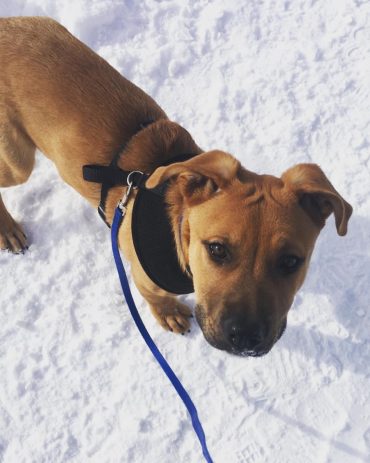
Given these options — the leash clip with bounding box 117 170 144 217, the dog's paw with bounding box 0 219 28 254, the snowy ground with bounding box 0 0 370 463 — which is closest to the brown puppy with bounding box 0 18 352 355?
the leash clip with bounding box 117 170 144 217

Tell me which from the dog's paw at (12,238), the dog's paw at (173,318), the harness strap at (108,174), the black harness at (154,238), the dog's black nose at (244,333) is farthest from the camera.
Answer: the dog's paw at (12,238)

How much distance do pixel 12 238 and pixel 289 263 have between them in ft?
9.16

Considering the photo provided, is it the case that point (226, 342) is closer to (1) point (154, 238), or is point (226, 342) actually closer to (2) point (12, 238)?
(1) point (154, 238)

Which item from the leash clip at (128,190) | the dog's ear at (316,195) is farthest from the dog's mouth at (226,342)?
the leash clip at (128,190)

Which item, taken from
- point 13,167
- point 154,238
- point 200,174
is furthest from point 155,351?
point 13,167

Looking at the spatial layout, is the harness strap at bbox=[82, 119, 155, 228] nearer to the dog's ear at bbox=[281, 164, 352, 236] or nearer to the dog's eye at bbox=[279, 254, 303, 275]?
the dog's ear at bbox=[281, 164, 352, 236]

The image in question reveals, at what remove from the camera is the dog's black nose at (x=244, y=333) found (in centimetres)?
237

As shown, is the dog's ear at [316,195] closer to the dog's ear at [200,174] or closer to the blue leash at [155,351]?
the dog's ear at [200,174]

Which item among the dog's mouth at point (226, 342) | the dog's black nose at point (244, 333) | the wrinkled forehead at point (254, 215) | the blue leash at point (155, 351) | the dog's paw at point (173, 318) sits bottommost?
the dog's paw at point (173, 318)

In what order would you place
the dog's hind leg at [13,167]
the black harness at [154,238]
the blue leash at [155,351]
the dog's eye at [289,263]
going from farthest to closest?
the dog's hind leg at [13,167]
the black harness at [154,238]
the blue leash at [155,351]
the dog's eye at [289,263]

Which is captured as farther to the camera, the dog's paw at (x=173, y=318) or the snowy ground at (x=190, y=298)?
the dog's paw at (x=173, y=318)

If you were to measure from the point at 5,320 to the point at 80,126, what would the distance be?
1953 mm

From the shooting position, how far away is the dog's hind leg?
3.62 m

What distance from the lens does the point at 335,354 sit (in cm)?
389
